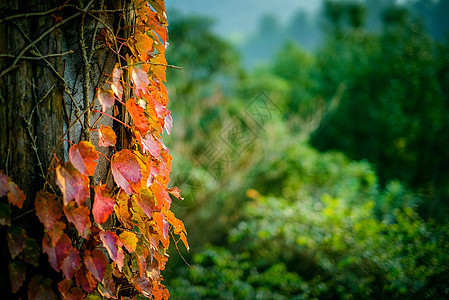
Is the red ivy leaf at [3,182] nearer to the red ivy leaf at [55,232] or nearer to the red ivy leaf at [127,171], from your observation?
the red ivy leaf at [55,232]

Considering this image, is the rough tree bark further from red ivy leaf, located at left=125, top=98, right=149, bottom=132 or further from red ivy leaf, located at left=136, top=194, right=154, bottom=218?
red ivy leaf, located at left=136, top=194, right=154, bottom=218

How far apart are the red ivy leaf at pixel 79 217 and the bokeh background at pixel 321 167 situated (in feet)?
1.00

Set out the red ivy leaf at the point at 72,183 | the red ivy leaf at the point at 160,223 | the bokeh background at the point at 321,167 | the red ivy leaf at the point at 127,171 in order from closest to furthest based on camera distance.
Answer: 1. the red ivy leaf at the point at 72,183
2. the red ivy leaf at the point at 127,171
3. the red ivy leaf at the point at 160,223
4. the bokeh background at the point at 321,167

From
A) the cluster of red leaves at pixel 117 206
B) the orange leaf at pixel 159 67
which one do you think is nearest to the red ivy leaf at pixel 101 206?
the cluster of red leaves at pixel 117 206

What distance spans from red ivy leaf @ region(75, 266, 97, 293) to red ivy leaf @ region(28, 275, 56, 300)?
2.9 inches

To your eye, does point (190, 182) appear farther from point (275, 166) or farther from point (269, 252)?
point (275, 166)

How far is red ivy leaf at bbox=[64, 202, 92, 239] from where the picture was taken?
2.69 ft

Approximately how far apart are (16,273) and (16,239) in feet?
0.30

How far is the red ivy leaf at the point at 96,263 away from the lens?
852mm

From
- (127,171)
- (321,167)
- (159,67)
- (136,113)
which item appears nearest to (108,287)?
(127,171)

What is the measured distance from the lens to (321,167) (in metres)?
5.93

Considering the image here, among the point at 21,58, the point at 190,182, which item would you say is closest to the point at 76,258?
the point at 21,58

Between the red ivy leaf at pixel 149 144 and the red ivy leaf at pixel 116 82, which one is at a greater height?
the red ivy leaf at pixel 116 82

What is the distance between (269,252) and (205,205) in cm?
109
